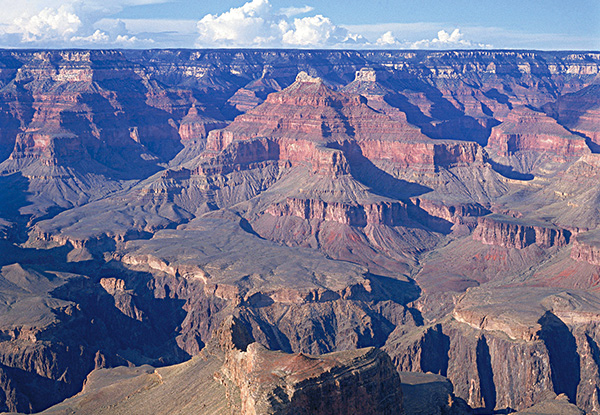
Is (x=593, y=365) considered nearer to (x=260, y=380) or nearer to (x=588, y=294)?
(x=588, y=294)

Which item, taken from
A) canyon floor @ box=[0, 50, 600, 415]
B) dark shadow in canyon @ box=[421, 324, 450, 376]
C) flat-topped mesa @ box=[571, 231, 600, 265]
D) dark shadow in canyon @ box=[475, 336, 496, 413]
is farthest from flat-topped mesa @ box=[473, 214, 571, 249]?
dark shadow in canyon @ box=[475, 336, 496, 413]

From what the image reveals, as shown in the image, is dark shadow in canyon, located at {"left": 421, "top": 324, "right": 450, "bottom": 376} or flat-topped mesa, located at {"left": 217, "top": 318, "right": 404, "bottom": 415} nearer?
flat-topped mesa, located at {"left": 217, "top": 318, "right": 404, "bottom": 415}

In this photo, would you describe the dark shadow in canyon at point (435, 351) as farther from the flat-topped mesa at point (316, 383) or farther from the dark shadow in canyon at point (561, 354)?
the flat-topped mesa at point (316, 383)

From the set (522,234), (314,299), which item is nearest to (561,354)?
(314,299)

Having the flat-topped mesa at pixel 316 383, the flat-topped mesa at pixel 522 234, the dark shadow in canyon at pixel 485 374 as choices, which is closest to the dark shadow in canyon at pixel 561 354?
the dark shadow in canyon at pixel 485 374

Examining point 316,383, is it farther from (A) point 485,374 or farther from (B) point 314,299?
(B) point 314,299

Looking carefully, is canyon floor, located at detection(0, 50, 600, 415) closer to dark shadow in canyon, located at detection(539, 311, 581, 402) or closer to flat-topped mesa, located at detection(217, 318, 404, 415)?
flat-topped mesa, located at detection(217, 318, 404, 415)
